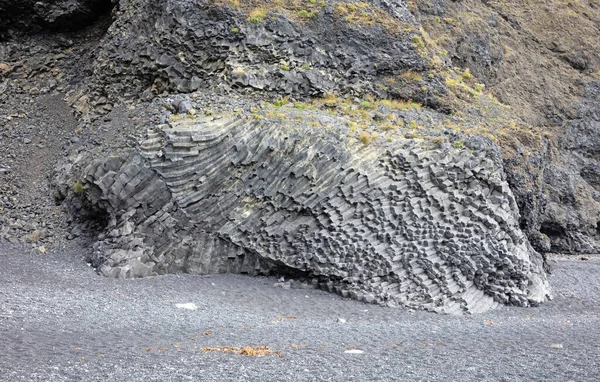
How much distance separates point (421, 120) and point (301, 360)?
1115 cm

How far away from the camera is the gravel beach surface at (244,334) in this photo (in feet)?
29.1

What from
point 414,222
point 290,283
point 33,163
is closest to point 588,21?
point 414,222

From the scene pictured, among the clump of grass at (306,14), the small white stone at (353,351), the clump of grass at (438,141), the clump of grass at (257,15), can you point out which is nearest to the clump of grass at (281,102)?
the clump of grass at (257,15)

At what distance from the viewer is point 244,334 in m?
11.4

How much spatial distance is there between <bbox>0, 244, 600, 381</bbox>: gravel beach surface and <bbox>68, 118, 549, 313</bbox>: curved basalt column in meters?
0.73

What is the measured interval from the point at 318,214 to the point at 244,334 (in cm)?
532

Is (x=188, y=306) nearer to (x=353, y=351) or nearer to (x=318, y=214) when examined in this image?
(x=318, y=214)

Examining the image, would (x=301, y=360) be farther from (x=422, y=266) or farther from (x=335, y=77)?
(x=335, y=77)

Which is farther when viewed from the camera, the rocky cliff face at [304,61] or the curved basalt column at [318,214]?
the rocky cliff face at [304,61]

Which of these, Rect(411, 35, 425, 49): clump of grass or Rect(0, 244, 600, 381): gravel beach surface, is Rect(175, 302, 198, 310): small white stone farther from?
Rect(411, 35, 425, 49): clump of grass

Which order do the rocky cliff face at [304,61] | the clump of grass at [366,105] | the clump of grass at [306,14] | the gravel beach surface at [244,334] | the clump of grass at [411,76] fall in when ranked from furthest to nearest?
the clump of grass at [306,14] → the clump of grass at [411,76] → the rocky cliff face at [304,61] → the clump of grass at [366,105] → the gravel beach surface at [244,334]

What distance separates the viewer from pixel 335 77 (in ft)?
67.6

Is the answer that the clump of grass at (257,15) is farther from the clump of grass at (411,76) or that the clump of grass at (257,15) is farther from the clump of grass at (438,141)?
the clump of grass at (438,141)

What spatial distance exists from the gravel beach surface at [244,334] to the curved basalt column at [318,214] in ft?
2.40
